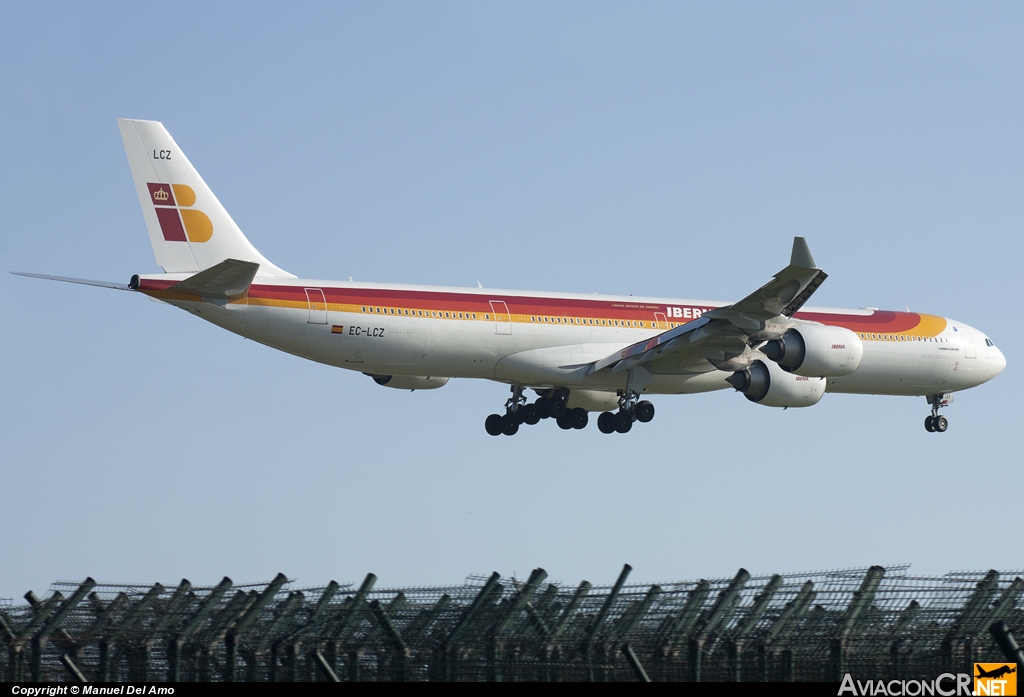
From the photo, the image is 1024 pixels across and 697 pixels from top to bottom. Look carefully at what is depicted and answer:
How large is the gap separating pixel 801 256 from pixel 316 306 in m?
11.7

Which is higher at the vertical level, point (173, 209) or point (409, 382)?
point (173, 209)

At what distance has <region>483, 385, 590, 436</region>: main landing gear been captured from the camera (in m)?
37.7

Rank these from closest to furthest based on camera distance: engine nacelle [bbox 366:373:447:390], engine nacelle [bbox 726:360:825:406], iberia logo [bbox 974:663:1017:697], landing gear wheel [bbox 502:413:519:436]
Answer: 1. iberia logo [bbox 974:663:1017:697]
2. engine nacelle [bbox 726:360:825:406]
3. engine nacelle [bbox 366:373:447:390]
4. landing gear wheel [bbox 502:413:519:436]

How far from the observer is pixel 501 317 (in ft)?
111

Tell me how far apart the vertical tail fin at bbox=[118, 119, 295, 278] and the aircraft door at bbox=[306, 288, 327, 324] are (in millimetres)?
1531

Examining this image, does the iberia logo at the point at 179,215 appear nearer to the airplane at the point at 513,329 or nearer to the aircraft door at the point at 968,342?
the airplane at the point at 513,329

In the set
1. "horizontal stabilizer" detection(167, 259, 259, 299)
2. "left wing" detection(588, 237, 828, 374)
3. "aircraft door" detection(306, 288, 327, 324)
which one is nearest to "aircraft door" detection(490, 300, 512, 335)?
"left wing" detection(588, 237, 828, 374)

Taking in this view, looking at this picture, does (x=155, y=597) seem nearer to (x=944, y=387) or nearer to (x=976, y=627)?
(x=976, y=627)

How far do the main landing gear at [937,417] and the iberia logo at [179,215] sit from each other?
76.2 ft

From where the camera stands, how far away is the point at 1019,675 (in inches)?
394

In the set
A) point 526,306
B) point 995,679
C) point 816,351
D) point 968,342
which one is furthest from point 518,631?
point 968,342

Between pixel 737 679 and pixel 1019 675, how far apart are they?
286cm

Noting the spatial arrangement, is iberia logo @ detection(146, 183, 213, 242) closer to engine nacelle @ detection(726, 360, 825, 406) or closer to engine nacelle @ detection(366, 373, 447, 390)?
engine nacelle @ detection(366, 373, 447, 390)

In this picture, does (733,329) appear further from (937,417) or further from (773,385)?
(937,417)
